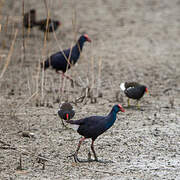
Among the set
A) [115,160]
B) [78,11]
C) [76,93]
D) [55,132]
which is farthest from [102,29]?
[115,160]

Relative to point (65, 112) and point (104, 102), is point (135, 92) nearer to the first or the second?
point (104, 102)

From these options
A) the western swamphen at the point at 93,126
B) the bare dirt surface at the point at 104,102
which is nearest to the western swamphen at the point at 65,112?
the bare dirt surface at the point at 104,102

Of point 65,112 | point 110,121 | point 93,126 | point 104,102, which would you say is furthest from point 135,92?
point 93,126

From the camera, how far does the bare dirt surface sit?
21.8ft

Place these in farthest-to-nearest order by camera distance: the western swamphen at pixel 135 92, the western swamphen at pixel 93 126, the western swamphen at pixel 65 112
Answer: the western swamphen at pixel 135 92, the western swamphen at pixel 65 112, the western swamphen at pixel 93 126

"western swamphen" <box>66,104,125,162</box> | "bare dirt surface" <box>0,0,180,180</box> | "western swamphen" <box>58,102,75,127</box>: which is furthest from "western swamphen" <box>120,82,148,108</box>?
"western swamphen" <box>66,104,125,162</box>

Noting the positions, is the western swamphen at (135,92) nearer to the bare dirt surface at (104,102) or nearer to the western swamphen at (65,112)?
the bare dirt surface at (104,102)

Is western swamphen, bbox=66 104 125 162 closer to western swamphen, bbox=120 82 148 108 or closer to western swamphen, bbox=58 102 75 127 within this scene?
western swamphen, bbox=58 102 75 127

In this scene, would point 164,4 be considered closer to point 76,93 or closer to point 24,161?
point 76,93

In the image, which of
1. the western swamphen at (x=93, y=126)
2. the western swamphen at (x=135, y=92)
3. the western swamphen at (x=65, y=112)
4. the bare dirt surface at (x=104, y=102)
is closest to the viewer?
the bare dirt surface at (x=104, y=102)

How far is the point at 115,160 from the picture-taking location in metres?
6.94

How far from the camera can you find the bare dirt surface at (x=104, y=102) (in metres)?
6.65

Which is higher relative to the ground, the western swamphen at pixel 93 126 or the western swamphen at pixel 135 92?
the western swamphen at pixel 135 92

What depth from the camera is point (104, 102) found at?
997 cm
